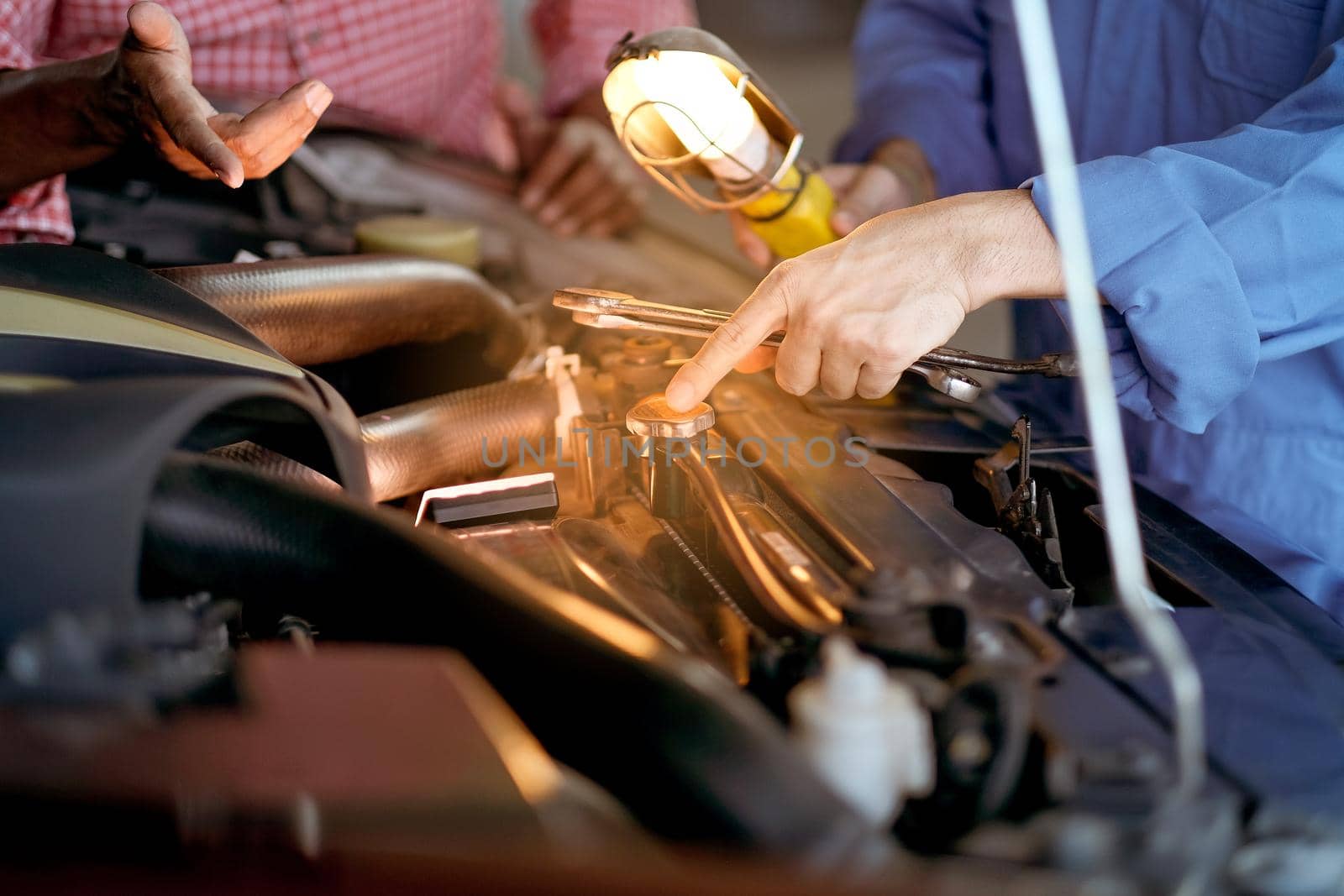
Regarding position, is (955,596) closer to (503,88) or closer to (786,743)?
(786,743)

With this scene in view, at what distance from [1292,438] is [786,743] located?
0.80 metres

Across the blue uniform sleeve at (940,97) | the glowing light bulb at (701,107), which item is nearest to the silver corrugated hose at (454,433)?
the glowing light bulb at (701,107)

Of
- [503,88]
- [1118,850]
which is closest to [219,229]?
[503,88]

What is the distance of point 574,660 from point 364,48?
3.82 ft

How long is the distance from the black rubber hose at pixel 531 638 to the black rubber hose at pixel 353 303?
0.29 metres

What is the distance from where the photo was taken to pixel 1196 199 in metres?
0.72

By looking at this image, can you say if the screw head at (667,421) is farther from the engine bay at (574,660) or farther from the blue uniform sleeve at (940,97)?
the blue uniform sleeve at (940,97)

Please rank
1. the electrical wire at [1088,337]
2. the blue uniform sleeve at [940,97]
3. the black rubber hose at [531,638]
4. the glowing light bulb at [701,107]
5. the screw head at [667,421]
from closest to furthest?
the black rubber hose at [531,638] < the electrical wire at [1088,337] < the screw head at [667,421] < the glowing light bulb at [701,107] < the blue uniform sleeve at [940,97]

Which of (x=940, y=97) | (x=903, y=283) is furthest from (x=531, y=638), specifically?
(x=940, y=97)

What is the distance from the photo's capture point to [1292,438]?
0.94 meters

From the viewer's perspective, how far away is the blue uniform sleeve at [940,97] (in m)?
1.27

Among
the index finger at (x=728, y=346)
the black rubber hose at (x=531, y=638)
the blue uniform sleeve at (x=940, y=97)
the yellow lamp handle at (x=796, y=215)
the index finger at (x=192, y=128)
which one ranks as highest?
the blue uniform sleeve at (x=940, y=97)

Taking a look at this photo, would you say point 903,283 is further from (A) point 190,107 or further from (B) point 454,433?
(A) point 190,107

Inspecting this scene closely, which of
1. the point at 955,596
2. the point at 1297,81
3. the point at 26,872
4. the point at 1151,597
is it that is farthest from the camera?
the point at 1297,81
